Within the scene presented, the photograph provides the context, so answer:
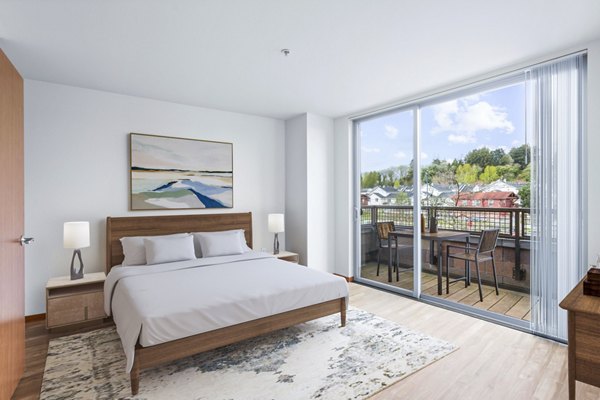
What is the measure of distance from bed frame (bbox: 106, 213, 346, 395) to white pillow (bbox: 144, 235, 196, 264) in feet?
1.22

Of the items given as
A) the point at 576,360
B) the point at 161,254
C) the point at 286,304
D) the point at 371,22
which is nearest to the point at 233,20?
the point at 371,22

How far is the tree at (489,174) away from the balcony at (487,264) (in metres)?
0.38

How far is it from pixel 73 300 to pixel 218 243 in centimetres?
155

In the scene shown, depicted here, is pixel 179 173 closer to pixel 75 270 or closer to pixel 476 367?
pixel 75 270

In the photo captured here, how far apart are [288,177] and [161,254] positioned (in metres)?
2.31

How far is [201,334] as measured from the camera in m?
2.37

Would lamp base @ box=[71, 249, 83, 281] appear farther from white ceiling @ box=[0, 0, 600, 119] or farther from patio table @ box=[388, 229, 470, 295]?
patio table @ box=[388, 229, 470, 295]

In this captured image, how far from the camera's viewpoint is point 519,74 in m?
3.13

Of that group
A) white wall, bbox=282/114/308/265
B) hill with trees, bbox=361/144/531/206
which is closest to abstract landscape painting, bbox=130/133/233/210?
white wall, bbox=282/114/308/265

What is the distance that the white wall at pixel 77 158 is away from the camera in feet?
11.1

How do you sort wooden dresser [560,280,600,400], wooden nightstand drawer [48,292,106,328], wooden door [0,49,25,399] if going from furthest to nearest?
wooden nightstand drawer [48,292,106,328]
wooden door [0,49,25,399]
wooden dresser [560,280,600,400]

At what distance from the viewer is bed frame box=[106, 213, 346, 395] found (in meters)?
2.19

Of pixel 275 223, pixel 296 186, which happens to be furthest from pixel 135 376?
pixel 296 186

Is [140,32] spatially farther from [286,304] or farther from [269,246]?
[269,246]
